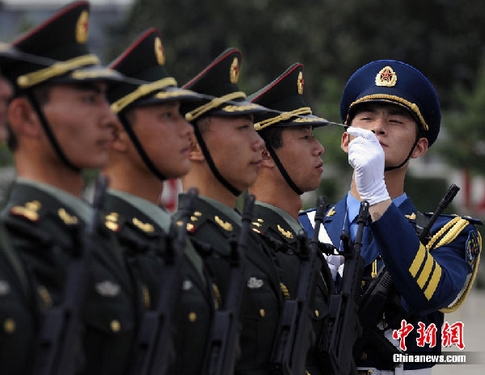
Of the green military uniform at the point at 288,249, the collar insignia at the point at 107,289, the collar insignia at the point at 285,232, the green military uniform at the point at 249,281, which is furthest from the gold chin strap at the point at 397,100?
the collar insignia at the point at 107,289

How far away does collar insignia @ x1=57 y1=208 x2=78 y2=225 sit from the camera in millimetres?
5398

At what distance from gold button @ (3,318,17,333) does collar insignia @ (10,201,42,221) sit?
49 cm

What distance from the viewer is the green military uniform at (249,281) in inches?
259

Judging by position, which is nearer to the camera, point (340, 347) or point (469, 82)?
point (340, 347)

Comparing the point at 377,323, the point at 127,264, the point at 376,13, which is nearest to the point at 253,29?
the point at 376,13

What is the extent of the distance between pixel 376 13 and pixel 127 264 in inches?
1150

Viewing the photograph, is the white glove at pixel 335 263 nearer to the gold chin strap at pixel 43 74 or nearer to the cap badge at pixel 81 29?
the cap badge at pixel 81 29

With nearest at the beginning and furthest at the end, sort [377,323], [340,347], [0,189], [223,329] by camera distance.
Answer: [223,329]
[340,347]
[377,323]
[0,189]

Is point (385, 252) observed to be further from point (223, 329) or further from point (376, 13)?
point (376, 13)

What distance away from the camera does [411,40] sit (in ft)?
111

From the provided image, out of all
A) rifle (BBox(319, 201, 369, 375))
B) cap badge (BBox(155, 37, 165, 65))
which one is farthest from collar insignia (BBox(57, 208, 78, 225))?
rifle (BBox(319, 201, 369, 375))

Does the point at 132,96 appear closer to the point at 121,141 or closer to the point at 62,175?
the point at 121,141

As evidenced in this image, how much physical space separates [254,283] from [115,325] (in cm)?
136

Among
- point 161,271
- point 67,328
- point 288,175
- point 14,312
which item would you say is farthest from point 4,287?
point 288,175
